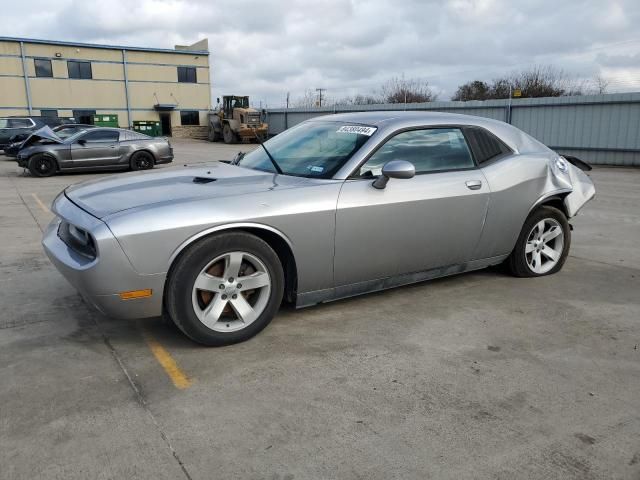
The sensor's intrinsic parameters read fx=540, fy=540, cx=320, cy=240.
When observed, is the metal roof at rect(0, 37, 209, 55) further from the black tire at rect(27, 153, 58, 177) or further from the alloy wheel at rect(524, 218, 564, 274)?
the alloy wheel at rect(524, 218, 564, 274)

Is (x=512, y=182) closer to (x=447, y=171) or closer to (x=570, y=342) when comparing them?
(x=447, y=171)

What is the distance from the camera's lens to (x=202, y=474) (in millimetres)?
2320

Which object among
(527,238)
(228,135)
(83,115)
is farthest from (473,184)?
(83,115)

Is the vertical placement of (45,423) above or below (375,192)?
below

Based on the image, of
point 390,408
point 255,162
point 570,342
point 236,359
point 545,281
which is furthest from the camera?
point 545,281

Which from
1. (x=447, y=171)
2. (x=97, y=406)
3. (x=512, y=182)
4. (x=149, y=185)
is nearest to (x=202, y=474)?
(x=97, y=406)

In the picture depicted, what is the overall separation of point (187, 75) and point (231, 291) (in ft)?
149

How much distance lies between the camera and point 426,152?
439 cm

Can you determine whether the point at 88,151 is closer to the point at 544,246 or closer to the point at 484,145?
the point at 484,145

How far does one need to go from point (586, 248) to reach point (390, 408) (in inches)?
182

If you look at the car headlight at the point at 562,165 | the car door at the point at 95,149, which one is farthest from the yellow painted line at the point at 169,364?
the car door at the point at 95,149

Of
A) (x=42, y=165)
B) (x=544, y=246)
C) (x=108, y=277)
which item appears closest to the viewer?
(x=108, y=277)

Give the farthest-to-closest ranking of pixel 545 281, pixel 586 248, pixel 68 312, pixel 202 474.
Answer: pixel 586 248
pixel 545 281
pixel 68 312
pixel 202 474

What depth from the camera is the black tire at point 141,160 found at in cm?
1508
